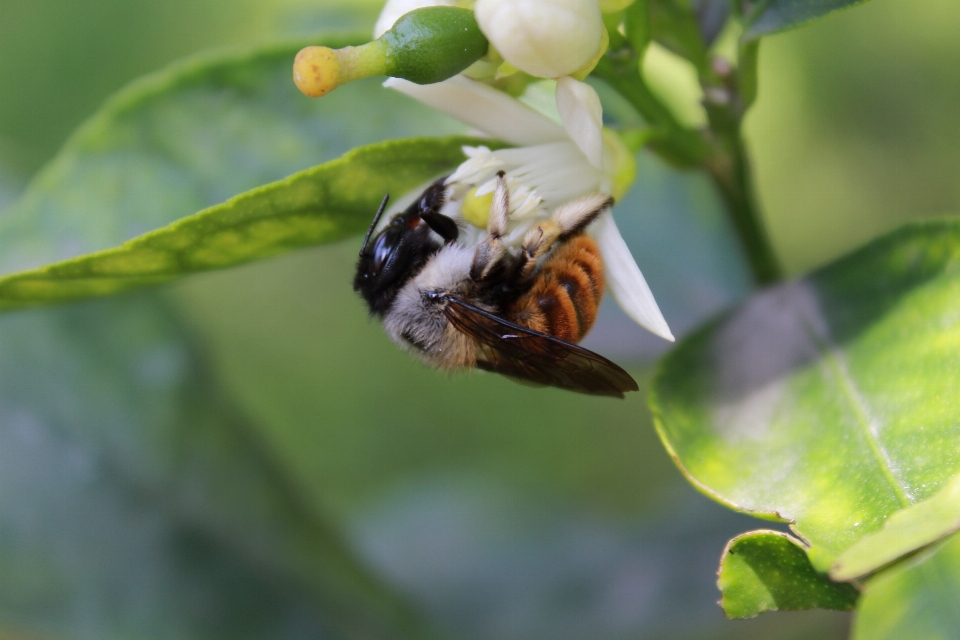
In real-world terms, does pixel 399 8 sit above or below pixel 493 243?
above

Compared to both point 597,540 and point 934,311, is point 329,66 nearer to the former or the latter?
point 934,311

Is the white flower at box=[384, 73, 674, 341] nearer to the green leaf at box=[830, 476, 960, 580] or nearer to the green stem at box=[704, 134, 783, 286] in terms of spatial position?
the green stem at box=[704, 134, 783, 286]

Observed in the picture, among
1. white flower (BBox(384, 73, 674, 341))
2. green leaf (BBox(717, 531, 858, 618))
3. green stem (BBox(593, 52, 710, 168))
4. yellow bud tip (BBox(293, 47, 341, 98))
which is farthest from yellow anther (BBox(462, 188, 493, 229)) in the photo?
green leaf (BBox(717, 531, 858, 618))

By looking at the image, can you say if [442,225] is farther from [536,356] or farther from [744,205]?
[744,205]

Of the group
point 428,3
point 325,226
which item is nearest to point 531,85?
point 428,3

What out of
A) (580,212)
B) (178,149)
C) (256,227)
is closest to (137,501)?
(178,149)

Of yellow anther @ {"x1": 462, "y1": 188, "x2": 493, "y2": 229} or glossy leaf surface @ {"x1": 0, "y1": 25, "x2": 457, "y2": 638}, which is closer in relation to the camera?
yellow anther @ {"x1": 462, "y1": 188, "x2": 493, "y2": 229}
